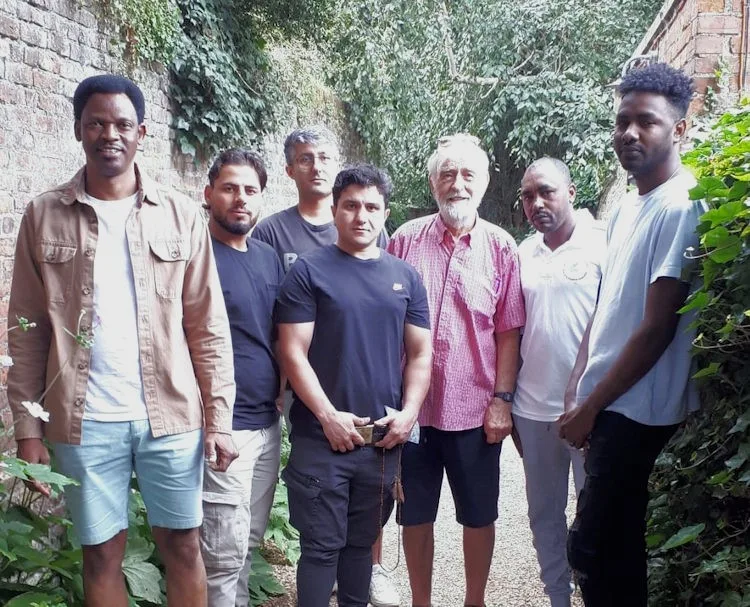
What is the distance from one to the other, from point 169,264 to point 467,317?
4.49 feet

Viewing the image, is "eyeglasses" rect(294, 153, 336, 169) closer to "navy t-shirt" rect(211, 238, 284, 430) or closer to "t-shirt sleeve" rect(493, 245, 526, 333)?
"navy t-shirt" rect(211, 238, 284, 430)

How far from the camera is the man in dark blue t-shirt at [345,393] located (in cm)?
315

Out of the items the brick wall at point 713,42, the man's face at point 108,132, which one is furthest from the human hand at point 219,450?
the brick wall at point 713,42

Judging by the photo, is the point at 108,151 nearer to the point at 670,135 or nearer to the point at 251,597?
the point at 670,135

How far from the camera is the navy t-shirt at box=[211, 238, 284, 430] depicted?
10.6 feet

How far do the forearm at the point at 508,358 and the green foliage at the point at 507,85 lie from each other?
8.50 meters

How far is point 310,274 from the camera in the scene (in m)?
3.23

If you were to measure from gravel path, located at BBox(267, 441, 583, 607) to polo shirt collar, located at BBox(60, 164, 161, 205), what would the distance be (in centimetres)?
220

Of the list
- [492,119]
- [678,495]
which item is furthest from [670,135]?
[492,119]

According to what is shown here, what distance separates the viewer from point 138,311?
2.74 m

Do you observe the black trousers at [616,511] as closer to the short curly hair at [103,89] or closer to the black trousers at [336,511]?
the black trousers at [336,511]

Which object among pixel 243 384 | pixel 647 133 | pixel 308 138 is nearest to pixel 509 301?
pixel 647 133

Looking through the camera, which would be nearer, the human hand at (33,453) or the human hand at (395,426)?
the human hand at (33,453)

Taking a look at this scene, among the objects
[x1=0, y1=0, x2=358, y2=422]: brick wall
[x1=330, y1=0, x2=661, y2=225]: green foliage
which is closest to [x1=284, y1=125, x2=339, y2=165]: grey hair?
[x1=0, y1=0, x2=358, y2=422]: brick wall
